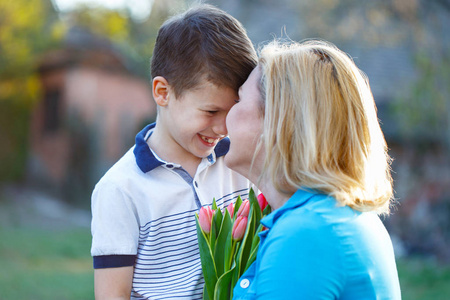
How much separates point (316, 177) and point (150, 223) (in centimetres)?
84

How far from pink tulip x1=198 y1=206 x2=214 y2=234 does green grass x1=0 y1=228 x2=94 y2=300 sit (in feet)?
15.3

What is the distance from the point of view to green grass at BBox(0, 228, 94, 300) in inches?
265

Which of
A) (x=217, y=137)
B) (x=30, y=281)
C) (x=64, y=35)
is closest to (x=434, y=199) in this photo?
(x=30, y=281)

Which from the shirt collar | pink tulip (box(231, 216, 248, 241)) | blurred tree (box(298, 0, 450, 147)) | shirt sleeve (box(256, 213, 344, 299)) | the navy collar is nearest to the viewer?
shirt sleeve (box(256, 213, 344, 299))

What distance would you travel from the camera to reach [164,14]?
15.4m

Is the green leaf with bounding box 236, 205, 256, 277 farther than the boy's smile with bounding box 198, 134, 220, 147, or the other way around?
the boy's smile with bounding box 198, 134, 220, 147

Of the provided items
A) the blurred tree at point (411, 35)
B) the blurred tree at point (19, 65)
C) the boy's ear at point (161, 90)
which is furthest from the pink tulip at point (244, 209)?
the blurred tree at point (19, 65)

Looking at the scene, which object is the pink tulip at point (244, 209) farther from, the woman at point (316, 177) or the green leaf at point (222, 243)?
the woman at point (316, 177)

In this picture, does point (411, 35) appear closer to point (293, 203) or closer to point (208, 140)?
point (208, 140)

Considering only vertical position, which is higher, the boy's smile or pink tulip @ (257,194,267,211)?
the boy's smile

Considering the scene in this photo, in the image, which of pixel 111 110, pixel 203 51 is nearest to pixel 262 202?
pixel 203 51

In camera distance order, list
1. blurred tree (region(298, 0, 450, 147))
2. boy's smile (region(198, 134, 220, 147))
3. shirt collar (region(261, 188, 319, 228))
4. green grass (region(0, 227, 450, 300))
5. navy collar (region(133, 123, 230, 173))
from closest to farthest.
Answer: shirt collar (region(261, 188, 319, 228)) < navy collar (region(133, 123, 230, 173)) < boy's smile (region(198, 134, 220, 147)) < green grass (region(0, 227, 450, 300)) < blurred tree (region(298, 0, 450, 147))

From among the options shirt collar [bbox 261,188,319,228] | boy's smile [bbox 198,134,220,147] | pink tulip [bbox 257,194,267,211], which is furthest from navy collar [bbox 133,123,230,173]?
shirt collar [bbox 261,188,319,228]

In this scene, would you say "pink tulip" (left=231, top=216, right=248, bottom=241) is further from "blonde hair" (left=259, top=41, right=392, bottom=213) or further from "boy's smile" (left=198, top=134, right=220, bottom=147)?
"boy's smile" (left=198, top=134, right=220, bottom=147)
